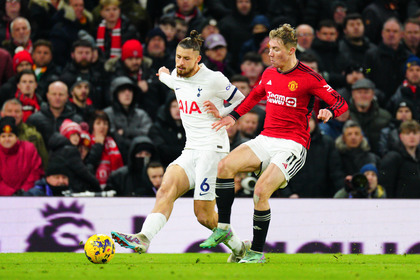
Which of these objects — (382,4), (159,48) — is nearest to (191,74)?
(159,48)

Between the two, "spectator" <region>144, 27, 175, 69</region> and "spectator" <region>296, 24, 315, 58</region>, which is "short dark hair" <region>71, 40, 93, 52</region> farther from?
"spectator" <region>296, 24, 315, 58</region>

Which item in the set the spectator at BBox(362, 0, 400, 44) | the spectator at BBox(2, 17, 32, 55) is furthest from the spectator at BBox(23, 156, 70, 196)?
the spectator at BBox(362, 0, 400, 44)

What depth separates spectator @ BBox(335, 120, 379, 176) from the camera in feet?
42.9

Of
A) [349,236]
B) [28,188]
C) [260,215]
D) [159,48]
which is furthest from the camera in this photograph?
[159,48]

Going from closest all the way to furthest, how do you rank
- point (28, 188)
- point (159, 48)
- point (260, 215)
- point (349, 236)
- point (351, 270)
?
point (351, 270), point (260, 215), point (349, 236), point (28, 188), point (159, 48)

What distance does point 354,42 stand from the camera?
614 inches

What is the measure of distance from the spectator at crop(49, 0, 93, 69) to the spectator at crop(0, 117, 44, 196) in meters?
3.07

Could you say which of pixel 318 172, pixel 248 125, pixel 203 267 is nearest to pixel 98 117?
pixel 248 125

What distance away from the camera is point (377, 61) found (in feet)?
50.8

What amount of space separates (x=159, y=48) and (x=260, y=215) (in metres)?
6.83

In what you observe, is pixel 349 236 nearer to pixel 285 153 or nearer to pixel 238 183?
pixel 238 183

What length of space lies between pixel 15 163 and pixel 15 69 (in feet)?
8.85

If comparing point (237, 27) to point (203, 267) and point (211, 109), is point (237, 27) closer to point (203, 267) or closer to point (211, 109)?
point (211, 109)

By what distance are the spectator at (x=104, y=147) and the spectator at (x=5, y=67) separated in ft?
7.40
